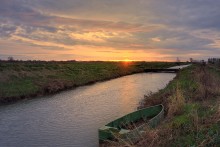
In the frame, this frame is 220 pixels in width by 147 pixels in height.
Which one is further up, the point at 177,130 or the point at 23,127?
the point at 177,130

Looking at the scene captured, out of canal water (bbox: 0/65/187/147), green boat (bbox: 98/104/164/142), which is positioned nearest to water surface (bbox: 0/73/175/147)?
canal water (bbox: 0/65/187/147)

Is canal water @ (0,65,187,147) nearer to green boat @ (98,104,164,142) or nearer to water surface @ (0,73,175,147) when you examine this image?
water surface @ (0,73,175,147)

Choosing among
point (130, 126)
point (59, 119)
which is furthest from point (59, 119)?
point (130, 126)

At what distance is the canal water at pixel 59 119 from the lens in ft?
56.8

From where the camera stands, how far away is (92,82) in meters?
52.2

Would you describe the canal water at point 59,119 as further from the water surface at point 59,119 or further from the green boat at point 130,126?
the green boat at point 130,126

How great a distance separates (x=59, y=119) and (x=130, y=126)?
8720mm

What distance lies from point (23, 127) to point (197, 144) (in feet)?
45.1

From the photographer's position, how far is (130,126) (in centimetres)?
1584

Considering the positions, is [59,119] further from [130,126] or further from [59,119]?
[130,126]

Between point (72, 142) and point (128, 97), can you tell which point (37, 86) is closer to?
point (128, 97)

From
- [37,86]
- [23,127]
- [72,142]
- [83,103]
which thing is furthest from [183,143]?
[37,86]

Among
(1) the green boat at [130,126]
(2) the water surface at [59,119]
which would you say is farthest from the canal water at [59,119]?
(1) the green boat at [130,126]

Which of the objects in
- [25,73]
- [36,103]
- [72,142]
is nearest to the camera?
[72,142]
